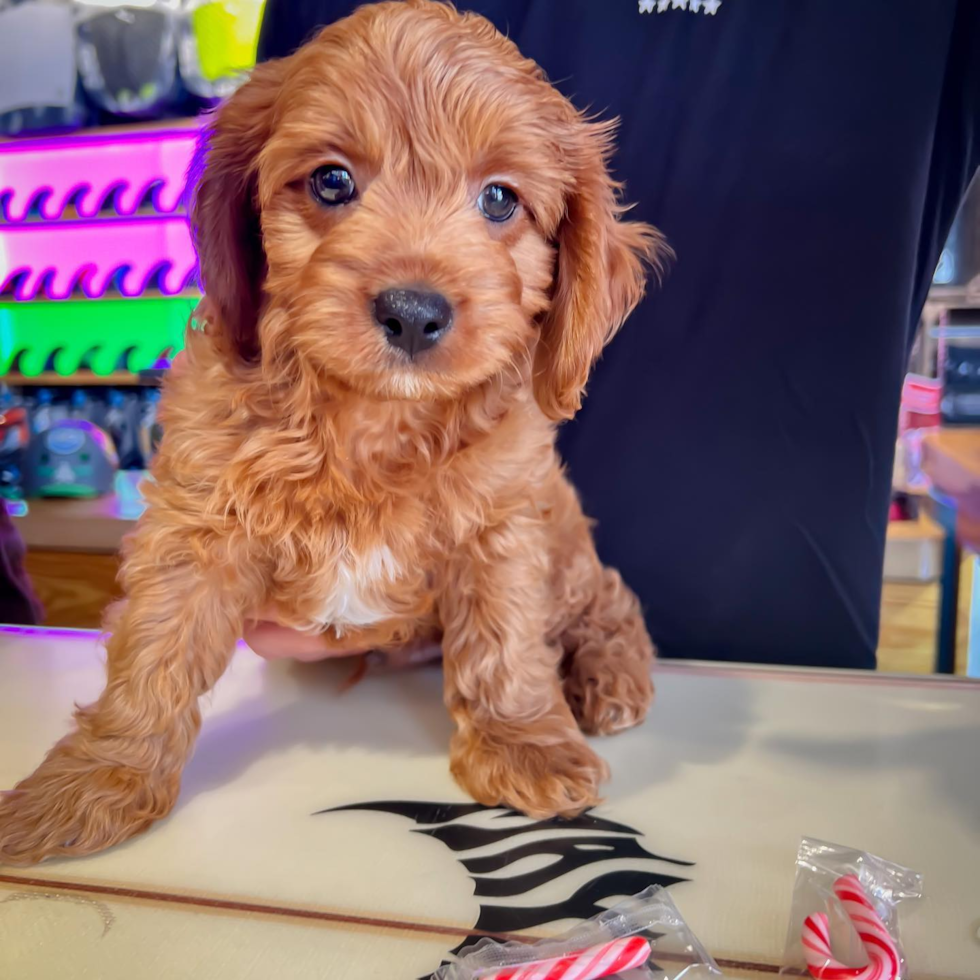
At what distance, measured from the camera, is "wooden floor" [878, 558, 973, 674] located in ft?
12.9

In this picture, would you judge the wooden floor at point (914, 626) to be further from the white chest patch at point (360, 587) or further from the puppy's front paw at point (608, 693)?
the white chest patch at point (360, 587)

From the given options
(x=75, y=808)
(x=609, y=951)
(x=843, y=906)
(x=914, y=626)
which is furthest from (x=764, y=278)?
(x=914, y=626)

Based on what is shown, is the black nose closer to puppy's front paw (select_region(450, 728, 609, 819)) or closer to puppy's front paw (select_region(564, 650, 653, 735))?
puppy's front paw (select_region(450, 728, 609, 819))

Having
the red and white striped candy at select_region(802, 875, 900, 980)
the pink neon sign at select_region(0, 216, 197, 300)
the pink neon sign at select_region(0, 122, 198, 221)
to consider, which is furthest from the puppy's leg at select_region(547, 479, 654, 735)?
the pink neon sign at select_region(0, 122, 198, 221)

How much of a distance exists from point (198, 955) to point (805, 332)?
5.73 feet

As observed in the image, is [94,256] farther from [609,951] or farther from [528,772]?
[609,951]

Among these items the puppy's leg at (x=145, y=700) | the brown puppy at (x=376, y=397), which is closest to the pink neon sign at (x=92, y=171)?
the brown puppy at (x=376, y=397)

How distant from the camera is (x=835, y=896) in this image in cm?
108

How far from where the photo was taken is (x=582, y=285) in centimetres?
141

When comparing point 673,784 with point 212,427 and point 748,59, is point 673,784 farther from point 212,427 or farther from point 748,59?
point 748,59

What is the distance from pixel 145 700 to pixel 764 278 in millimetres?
1608

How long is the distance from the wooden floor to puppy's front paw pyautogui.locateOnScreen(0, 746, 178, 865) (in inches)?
124

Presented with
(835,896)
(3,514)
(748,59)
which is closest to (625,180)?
(748,59)

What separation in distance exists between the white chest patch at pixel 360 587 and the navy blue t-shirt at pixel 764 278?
884 mm
